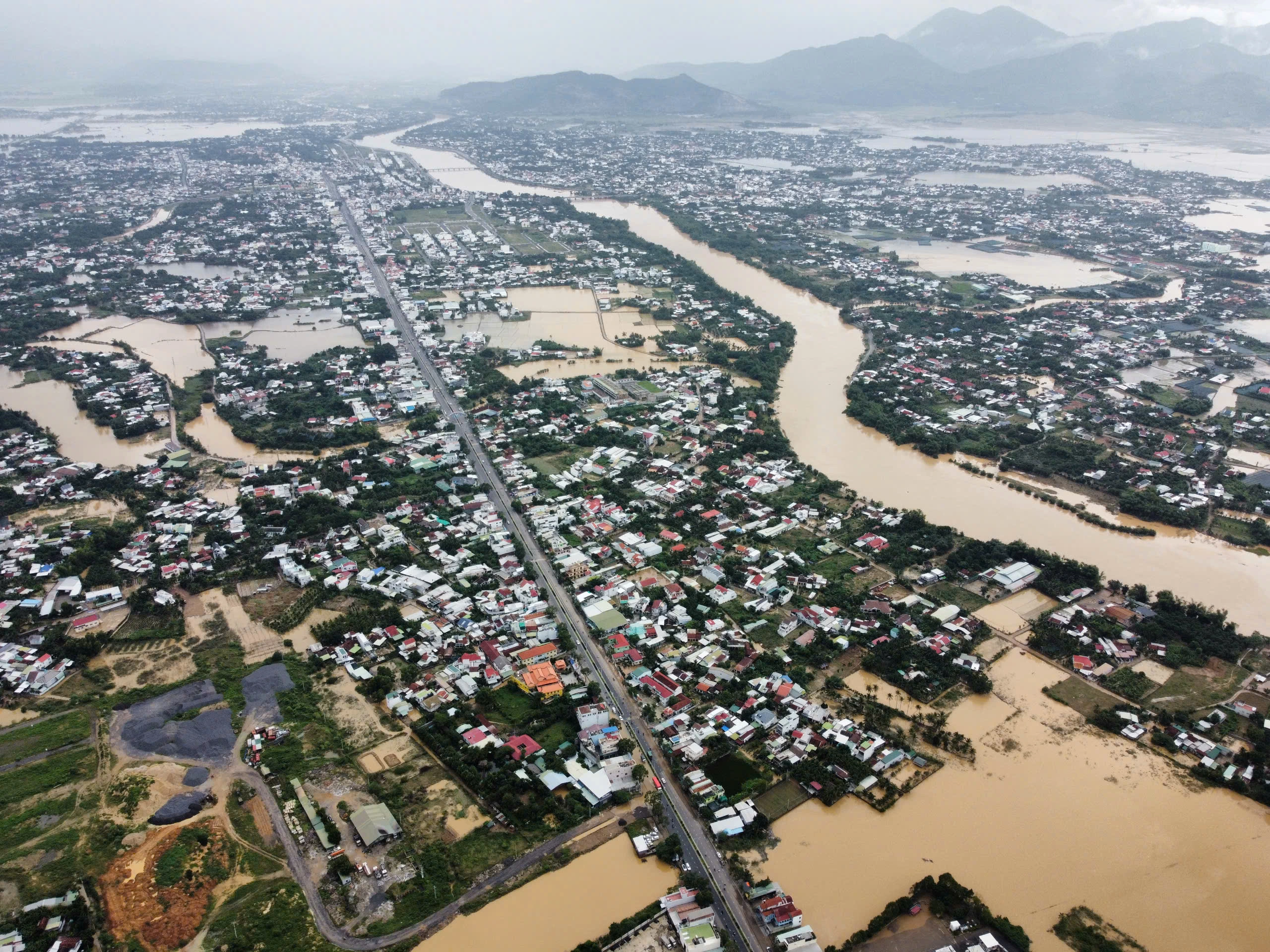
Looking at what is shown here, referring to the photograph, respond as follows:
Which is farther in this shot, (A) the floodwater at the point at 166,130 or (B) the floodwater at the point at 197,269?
(A) the floodwater at the point at 166,130

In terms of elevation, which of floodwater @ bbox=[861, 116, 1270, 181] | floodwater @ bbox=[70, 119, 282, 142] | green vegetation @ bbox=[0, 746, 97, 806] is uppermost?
floodwater @ bbox=[70, 119, 282, 142]

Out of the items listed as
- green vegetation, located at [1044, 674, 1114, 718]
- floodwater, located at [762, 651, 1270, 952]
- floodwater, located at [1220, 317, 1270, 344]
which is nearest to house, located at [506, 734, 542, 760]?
floodwater, located at [762, 651, 1270, 952]

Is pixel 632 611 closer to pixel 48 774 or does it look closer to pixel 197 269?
pixel 48 774

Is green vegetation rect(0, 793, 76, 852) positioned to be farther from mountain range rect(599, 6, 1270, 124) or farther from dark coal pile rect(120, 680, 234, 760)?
mountain range rect(599, 6, 1270, 124)

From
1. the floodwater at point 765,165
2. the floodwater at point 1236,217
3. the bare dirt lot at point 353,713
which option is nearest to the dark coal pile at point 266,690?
the bare dirt lot at point 353,713

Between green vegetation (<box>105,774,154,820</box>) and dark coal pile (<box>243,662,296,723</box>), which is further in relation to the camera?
dark coal pile (<box>243,662,296,723</box>)

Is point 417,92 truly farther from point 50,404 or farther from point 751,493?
point 751,493

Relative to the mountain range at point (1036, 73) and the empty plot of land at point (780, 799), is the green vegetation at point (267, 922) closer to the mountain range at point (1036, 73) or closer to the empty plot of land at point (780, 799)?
the empty plot of land at point (780, 799)
